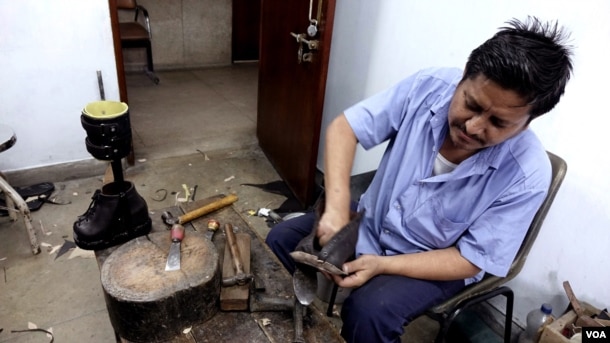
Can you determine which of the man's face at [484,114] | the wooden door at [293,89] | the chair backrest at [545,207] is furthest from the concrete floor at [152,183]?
the man's face at [484,114]

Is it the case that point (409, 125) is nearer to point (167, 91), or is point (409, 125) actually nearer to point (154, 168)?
point (154, 168)

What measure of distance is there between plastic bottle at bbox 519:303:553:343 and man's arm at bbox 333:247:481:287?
0.68 metres

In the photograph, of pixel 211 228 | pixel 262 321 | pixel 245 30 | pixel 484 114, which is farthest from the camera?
pixel 245 30

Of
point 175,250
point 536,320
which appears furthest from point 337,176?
point 536,320

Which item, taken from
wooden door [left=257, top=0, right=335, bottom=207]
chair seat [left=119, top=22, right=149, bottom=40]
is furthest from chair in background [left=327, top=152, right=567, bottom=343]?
chair seat [left=119, top=22, right=149, bottom=40]

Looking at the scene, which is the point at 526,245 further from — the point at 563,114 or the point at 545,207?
the point at 563,114

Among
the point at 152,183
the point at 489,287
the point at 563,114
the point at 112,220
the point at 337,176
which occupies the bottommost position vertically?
the point at 152,183

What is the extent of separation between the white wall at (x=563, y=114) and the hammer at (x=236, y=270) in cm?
137

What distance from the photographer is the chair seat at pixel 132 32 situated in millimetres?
4160

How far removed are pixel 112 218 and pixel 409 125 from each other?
3.82 ft

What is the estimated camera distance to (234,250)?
4.84 feet

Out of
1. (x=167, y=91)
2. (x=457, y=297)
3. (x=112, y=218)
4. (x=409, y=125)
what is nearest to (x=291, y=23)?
(x=409, y=125)

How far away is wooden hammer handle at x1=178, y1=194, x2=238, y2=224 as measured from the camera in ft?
5.47

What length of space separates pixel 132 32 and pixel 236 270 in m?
3.75
